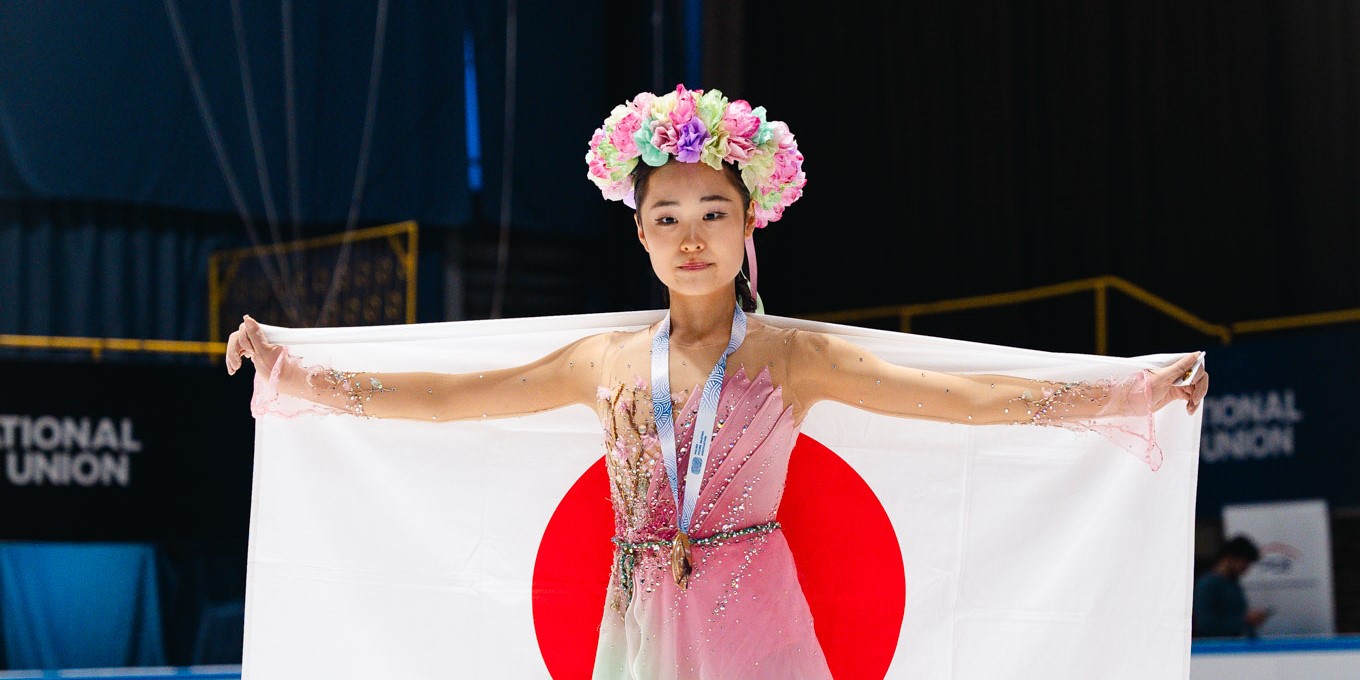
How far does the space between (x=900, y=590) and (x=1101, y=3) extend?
264 inches

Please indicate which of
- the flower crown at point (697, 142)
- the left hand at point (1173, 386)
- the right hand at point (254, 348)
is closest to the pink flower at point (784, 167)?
the flower crown at point (697, 142)

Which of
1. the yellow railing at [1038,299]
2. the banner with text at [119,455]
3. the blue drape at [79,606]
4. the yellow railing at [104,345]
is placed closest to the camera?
the banner with text at [119,455]

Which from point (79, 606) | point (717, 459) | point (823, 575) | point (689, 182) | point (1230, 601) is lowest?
point (79, 606)

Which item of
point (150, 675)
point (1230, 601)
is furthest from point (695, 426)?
point (1230, 601)

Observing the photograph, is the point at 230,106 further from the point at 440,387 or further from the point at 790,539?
the point at 790,539

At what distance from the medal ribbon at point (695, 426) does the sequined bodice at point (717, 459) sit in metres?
0.02

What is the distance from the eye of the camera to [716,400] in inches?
99.0

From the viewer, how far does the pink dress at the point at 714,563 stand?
8.14 ft

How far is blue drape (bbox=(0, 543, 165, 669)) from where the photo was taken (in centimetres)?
694

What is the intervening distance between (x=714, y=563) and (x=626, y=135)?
30.6 inches

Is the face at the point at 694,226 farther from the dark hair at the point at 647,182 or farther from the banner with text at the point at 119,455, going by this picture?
the banner with text at the point at 119,455

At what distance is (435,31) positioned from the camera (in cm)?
898

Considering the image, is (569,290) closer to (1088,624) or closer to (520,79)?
(520,79)

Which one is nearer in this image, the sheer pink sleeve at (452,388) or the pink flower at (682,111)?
the pink flower at (682,111)
